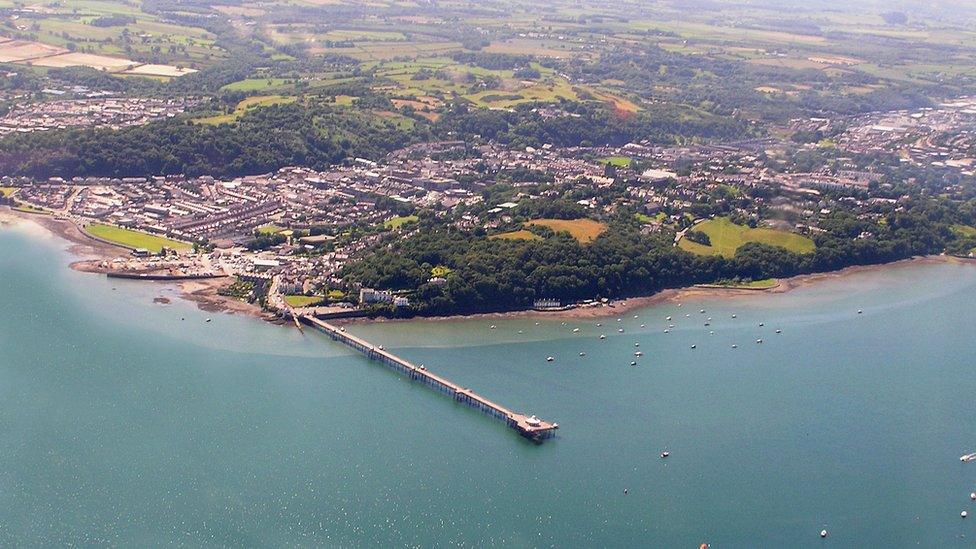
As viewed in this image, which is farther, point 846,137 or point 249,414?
point 846,137

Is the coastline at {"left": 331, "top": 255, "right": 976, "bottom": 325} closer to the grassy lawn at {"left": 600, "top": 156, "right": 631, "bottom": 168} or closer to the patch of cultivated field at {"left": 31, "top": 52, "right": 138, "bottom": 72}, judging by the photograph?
the grassy lawn at {"left": 600, "top": 156, "right": 631, "bottom": 168}

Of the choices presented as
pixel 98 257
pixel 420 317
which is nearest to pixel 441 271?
pixel 420 317

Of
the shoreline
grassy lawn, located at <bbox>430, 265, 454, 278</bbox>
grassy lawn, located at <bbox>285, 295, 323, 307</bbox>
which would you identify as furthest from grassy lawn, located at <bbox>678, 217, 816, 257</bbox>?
grassy lawn, located at <bbox>285, 295, 323, 307</bbox>

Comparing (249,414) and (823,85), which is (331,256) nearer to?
(249,414)

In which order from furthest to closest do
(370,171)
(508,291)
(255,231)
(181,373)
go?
(370,171), (255,231), (508,291), (181,373)

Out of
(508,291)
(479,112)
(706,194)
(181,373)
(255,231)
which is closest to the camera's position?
(181,373)

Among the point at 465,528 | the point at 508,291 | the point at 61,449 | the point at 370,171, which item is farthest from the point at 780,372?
the point at 370,171

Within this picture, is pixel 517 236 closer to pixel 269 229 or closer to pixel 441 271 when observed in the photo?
pixel 441 271
